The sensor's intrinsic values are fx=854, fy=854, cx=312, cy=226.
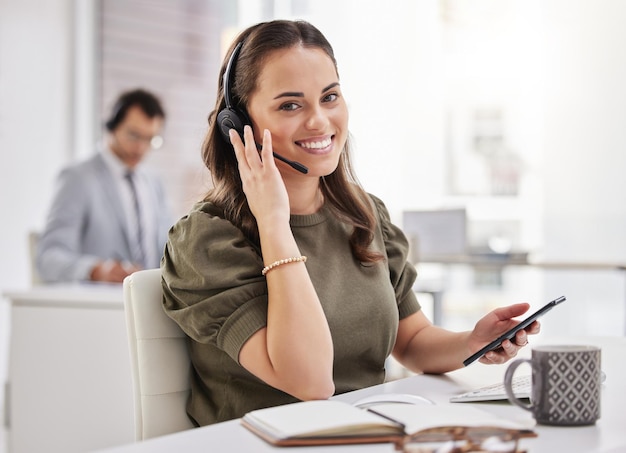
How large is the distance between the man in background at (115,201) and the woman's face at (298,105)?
243 cm

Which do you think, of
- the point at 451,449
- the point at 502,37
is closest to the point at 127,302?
the point at 451,449

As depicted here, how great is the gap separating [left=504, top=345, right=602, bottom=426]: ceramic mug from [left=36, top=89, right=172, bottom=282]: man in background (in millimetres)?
3012

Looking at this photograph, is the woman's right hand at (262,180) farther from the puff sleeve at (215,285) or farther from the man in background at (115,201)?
the man in background at (115,201)

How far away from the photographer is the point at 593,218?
4.77 metres

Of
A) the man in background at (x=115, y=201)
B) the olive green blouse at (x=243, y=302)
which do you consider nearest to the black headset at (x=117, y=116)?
the man in background at (x=115, y=201)

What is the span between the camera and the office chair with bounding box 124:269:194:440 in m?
1.40

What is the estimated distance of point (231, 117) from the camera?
60.5 inches

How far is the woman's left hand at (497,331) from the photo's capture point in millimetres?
1403

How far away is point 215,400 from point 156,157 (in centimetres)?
404

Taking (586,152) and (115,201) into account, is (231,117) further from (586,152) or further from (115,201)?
(586,152)

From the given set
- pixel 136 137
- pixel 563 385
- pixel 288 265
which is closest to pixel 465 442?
pixel 563 385

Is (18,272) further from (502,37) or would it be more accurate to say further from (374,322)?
(374,322)

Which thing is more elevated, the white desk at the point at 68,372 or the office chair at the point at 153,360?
the office chair at the point at 153,360

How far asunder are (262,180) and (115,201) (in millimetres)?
2663
